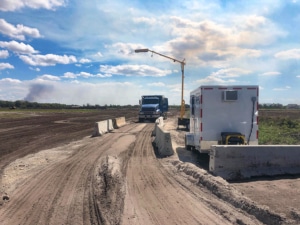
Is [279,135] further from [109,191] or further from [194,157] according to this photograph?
[109,191]

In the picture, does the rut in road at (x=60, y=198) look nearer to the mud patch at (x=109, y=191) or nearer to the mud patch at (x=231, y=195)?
the mud patch at (x=109, y=191)

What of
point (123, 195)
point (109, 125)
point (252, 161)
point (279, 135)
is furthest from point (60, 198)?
point (109, 125)

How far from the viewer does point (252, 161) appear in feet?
32.1

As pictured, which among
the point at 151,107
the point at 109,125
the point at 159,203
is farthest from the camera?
the point at 151,107

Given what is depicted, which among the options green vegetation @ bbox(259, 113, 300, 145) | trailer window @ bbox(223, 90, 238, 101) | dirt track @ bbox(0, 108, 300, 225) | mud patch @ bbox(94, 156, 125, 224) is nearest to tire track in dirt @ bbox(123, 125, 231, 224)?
dirt track @ bbox(0, 108, 300, 225)

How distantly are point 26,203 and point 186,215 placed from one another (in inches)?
146

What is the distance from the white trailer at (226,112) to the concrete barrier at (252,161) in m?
2.53

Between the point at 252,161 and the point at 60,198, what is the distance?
17.8 feet

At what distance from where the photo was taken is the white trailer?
12469 millimetres

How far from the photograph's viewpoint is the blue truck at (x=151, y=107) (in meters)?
42.4

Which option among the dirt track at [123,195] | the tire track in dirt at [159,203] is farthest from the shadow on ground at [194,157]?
the tire track in dirt at [159,203]

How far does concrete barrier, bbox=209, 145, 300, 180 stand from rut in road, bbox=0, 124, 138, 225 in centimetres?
293

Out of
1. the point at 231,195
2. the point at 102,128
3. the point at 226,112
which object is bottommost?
the point at 231,195

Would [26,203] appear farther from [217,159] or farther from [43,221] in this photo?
[217,159]
